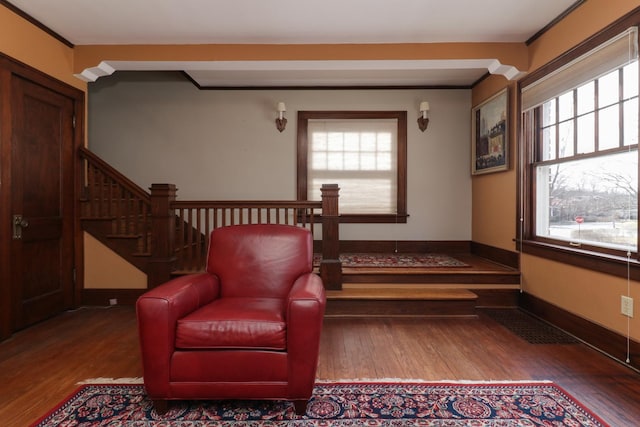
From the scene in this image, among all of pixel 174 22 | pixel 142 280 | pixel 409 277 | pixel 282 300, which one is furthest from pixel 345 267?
pixel 174 22

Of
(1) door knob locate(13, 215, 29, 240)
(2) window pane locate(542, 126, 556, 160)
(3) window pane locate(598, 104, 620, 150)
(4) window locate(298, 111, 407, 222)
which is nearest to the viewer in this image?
(3) window pane locate(598, 104, 620, 150)

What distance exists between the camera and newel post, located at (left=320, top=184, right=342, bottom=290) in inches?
144

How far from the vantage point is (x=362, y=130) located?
5.14 meters

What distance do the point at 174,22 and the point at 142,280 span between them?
256 centimetres

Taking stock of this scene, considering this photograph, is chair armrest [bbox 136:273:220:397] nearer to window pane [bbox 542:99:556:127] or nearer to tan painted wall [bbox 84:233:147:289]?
tan painted wall [bbox 84:233:147:289]

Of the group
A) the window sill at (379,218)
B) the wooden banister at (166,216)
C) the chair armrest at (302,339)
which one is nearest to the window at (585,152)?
the window sill at (379,218)

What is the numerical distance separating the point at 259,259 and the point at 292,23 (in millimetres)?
2160

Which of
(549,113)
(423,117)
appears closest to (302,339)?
(549,113)

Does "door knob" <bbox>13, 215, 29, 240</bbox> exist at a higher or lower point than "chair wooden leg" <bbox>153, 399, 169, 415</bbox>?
higher

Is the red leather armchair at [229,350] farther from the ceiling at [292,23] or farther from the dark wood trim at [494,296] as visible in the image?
the dark wood trim at [494,296]

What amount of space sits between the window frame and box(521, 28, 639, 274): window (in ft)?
0.03

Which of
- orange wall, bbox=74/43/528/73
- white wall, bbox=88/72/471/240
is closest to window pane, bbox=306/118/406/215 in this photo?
white wall, bbox=88/72/471/240

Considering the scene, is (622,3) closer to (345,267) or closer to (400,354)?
(400,354)

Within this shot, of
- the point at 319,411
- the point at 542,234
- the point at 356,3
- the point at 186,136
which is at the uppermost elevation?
the point at 356,3
